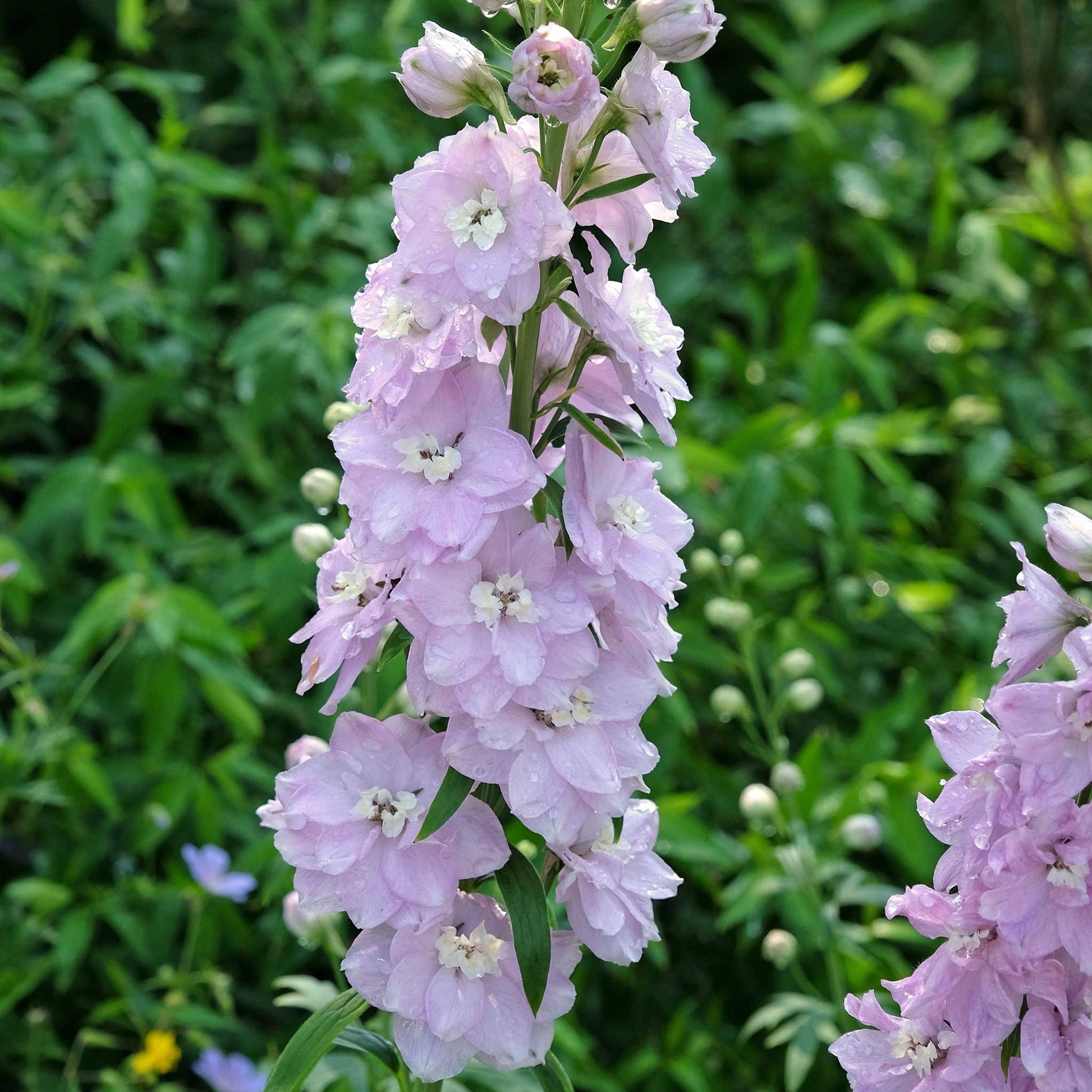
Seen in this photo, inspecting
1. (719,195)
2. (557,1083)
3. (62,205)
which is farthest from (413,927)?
(719,195)

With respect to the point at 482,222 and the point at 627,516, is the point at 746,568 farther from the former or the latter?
the point at 482,222

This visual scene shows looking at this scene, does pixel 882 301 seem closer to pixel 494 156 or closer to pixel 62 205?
pixel 62 205

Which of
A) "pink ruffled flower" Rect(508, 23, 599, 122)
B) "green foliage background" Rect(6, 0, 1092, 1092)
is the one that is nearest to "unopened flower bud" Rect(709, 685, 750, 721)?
"green foliage background" Rect(6, 0, 1092, 1092)

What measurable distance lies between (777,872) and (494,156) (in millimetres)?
1177

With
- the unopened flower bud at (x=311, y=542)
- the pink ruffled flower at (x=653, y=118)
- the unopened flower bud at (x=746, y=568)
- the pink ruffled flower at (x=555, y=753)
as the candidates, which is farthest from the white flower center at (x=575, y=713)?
the unopened flower bud at (x=746, y=568)

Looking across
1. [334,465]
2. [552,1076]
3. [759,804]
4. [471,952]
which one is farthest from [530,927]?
[334,465]

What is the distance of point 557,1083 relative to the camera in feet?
3.17

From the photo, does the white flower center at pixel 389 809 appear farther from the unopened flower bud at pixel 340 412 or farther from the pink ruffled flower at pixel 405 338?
the unopened flower bud at pixel 340 412

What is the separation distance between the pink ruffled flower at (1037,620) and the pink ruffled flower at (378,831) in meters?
0.35

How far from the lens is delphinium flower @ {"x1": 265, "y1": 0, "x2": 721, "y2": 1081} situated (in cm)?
85

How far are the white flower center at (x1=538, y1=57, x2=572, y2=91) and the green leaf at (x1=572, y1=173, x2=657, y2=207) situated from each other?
91 mm

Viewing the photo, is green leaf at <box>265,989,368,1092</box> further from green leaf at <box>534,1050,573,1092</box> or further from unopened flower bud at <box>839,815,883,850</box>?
unopened flower bud at <box>839,815,883,850</box>

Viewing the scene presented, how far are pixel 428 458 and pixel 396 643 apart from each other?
0.52 ft

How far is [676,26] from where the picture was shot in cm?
85
